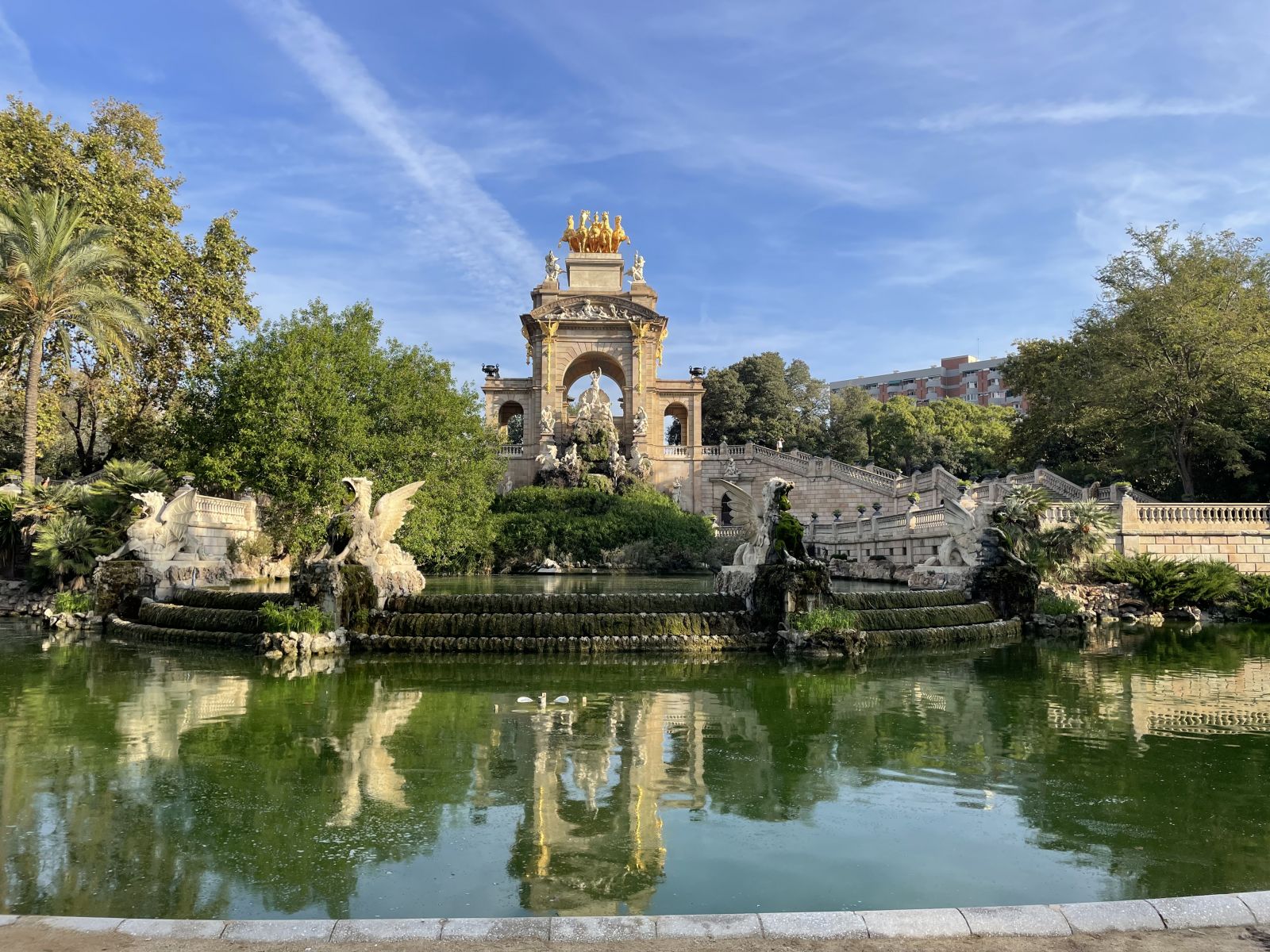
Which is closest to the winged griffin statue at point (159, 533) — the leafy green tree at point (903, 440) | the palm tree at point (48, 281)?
the palm tree at point (48, 281)

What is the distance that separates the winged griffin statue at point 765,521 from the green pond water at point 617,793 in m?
3.74

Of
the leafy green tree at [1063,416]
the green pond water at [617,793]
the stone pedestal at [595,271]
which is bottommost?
the green pond water at [617,793]

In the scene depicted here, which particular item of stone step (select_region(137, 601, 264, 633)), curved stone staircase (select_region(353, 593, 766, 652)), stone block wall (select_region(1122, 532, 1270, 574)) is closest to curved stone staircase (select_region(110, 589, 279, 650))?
stone step (select_region(137, 601, 264, 633))

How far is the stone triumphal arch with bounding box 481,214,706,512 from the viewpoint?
5144 cm

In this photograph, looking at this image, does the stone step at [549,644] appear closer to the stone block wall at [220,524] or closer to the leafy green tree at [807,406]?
the stone block wall at [220,524]

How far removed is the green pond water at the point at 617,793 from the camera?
4816 mm

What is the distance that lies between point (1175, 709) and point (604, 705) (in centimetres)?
670

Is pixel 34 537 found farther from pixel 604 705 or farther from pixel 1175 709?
pixel 1175 709

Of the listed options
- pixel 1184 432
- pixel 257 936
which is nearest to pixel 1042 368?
pixel 1184 432

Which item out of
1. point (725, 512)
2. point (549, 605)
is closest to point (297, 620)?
point (549, 605)

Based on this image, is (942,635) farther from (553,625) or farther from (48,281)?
→ (48,281)

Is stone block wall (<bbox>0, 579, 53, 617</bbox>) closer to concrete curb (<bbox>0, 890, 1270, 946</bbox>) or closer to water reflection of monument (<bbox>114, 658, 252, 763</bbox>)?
water reflection of monument (<bbox>114, 658, 252, 763</bbox>)

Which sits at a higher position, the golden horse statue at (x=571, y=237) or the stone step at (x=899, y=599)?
the golden horse statue at (x=571, y=237)

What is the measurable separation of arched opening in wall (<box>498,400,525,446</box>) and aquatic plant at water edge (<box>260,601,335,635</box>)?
3763 cm
